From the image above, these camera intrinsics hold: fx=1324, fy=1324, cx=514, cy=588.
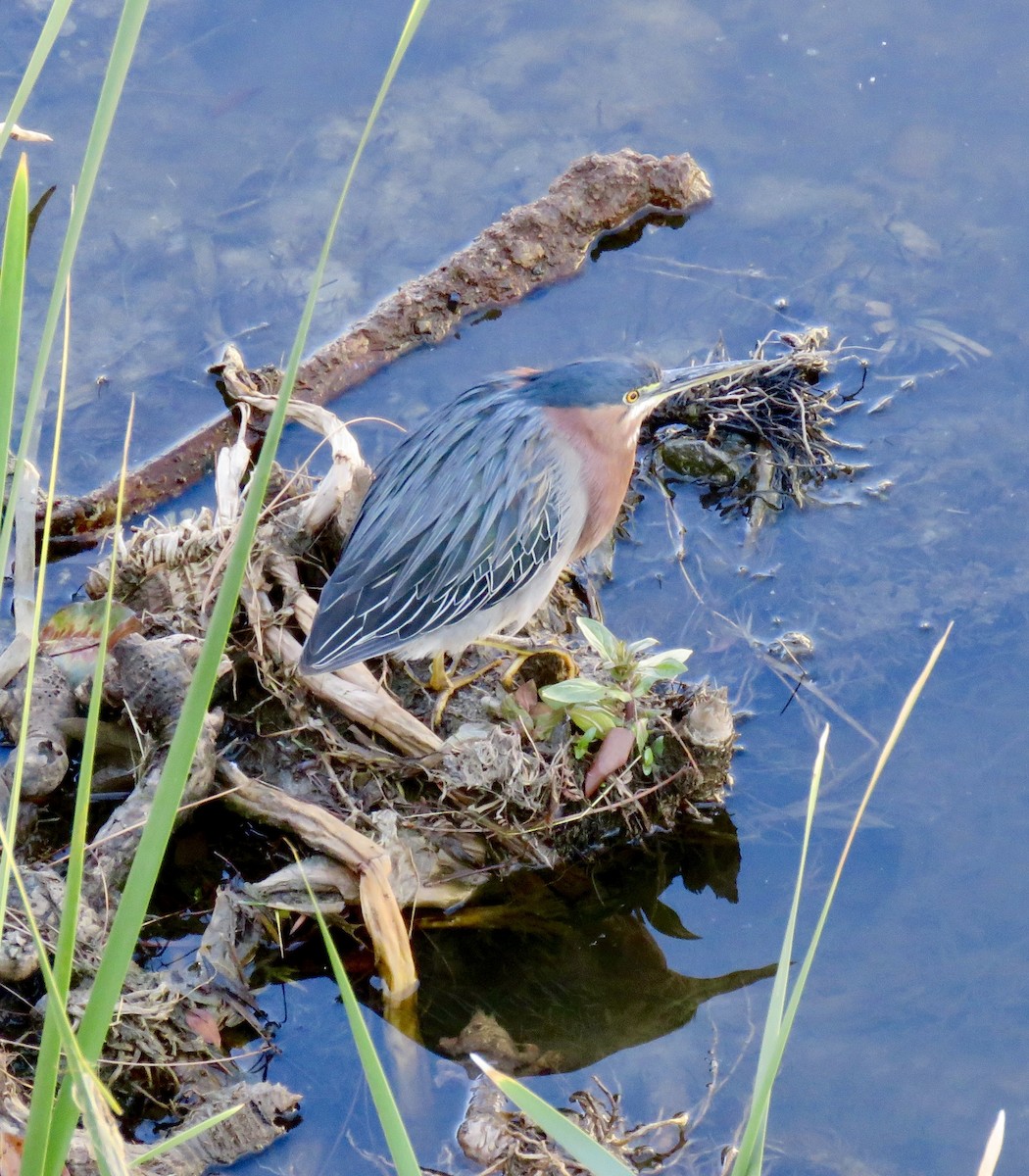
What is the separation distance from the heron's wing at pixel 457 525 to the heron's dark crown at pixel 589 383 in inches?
3.6

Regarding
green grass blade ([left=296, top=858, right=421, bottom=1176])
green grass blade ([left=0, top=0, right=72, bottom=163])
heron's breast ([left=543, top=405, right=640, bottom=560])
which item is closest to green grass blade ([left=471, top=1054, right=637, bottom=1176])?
green grass blade ([left=296, top=858, right=421, bottom=1176])

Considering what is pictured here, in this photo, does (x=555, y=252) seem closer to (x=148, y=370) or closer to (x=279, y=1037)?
(x=148, y=370)

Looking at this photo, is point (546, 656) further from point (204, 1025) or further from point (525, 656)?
point (204, 1025)

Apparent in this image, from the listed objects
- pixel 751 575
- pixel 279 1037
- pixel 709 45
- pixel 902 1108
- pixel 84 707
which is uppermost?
pixel 709 45

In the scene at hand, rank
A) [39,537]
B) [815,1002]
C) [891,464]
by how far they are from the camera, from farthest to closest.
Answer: [891,464]
[39,537]
[815,1002]

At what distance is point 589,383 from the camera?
351cm

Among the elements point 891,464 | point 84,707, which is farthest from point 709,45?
point 84,707

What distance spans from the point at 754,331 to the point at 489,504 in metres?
1.69

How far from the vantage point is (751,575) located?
13.6ft

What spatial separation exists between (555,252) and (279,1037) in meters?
2.99

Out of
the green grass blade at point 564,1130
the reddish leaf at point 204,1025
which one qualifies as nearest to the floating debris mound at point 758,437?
the reddish leaf at point 204,1025

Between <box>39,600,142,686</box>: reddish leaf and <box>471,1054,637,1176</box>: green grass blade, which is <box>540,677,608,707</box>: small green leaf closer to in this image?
<box>39,600,142,686</box>: reddish leaf

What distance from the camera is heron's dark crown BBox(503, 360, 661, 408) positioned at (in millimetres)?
3510

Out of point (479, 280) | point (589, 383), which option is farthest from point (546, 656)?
point (479, 280)
